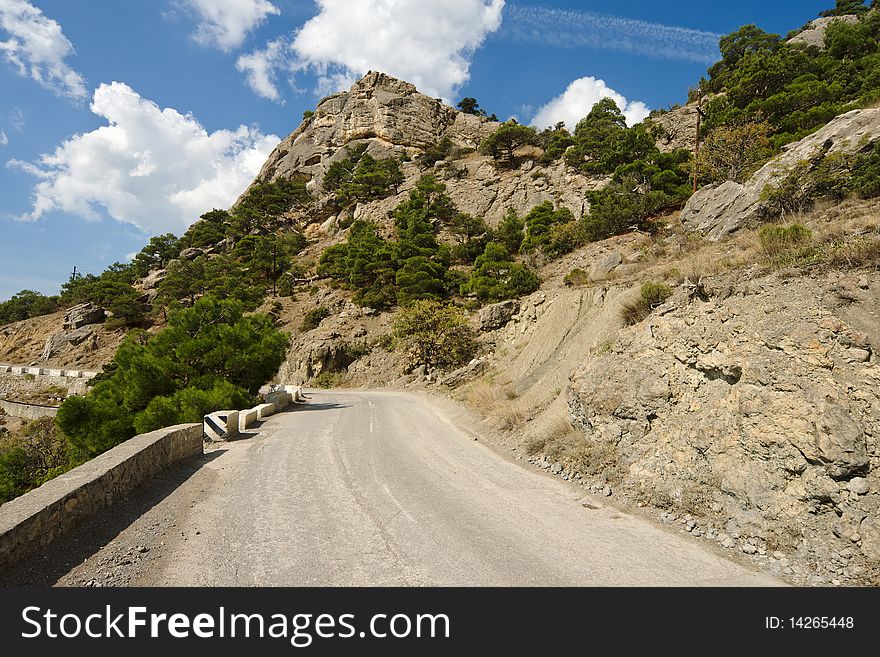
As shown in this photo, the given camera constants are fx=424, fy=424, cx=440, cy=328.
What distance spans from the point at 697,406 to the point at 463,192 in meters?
58.0

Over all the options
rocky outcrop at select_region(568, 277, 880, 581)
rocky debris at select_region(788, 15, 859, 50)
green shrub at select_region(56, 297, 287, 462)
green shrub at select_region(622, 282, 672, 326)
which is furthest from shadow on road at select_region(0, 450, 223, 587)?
rocky debris at select_region(788, 15, 859, 50)

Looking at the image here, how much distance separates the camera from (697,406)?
24.7ft

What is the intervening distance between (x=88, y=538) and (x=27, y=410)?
4445 cm

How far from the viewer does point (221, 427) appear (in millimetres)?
12320

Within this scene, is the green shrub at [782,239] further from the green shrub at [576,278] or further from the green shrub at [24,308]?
the green shrub at [24,308]

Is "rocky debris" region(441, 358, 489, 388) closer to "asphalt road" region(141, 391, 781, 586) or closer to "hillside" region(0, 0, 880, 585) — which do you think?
"hillside" region(0, 0, 880, 585)

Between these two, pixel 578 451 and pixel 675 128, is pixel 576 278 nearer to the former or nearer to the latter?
pixel 578 451

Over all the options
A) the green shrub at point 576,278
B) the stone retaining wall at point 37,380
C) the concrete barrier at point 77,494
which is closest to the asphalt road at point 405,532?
the concrete barrier at point 77,494

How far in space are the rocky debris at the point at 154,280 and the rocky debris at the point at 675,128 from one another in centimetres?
7168

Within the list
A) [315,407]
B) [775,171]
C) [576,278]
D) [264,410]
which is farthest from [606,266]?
[264,410]

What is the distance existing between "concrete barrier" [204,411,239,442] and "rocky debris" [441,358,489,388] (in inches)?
560

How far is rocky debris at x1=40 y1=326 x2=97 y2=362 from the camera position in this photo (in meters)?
53.8
